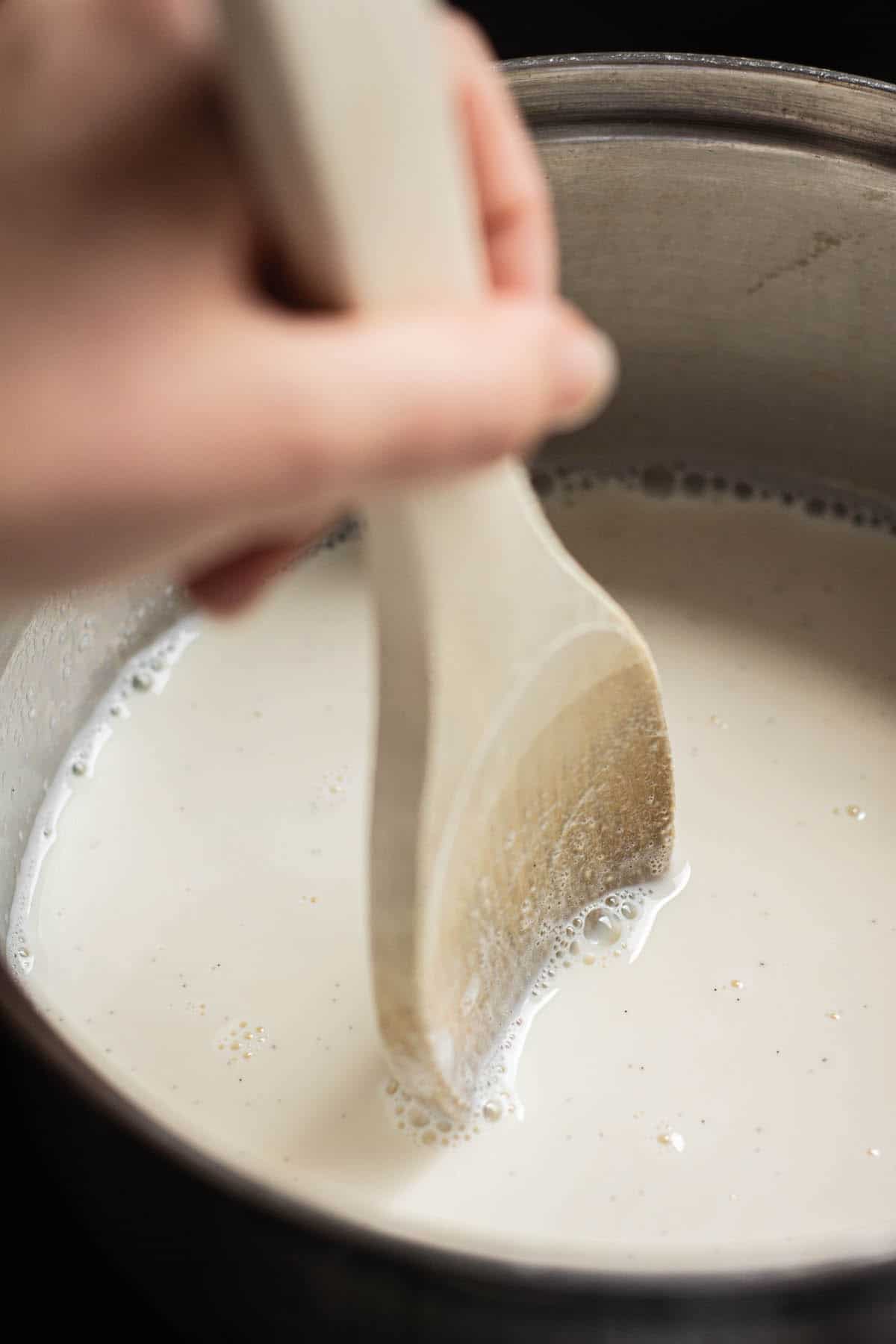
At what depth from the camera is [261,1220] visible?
0.48m

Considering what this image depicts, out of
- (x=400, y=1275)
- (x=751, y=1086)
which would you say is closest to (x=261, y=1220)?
(x=400, y=1275)

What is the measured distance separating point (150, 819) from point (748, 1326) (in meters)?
0.63

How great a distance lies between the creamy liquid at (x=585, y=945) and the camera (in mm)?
790

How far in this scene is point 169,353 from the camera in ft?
1.28

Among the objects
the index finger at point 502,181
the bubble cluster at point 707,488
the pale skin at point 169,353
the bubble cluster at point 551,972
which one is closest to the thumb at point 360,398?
the pale skin at point 169,353

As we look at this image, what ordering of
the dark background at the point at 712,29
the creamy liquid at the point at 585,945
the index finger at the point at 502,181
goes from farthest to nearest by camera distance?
the dark background at the point at 712,29 → the creamy liquid at the point at 585,945 → the index finger at the point at 502,181

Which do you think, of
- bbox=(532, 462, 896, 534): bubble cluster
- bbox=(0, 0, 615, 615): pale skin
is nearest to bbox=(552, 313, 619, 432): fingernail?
bbox=(0, 0, 615, 615): pale skin

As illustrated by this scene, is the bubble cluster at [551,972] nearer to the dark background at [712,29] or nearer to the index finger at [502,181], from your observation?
the index finger at [502,181]

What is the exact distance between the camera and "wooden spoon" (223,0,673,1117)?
444 millimetres

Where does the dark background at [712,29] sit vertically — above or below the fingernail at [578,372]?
below

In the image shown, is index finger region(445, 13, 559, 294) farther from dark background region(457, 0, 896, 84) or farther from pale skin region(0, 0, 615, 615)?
dark background region(457, 0, 896, 84)

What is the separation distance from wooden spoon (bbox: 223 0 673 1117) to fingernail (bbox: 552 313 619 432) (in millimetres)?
65

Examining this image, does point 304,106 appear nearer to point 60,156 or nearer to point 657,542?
point 60,156

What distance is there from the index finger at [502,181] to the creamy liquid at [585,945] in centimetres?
38
